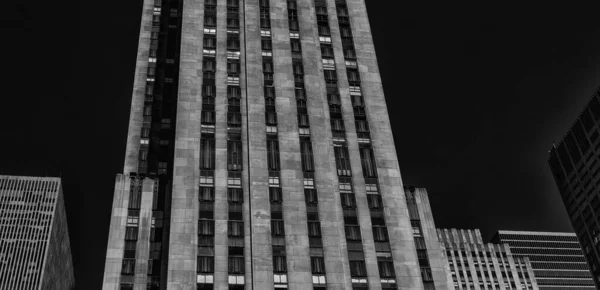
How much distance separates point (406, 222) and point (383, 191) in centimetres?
530

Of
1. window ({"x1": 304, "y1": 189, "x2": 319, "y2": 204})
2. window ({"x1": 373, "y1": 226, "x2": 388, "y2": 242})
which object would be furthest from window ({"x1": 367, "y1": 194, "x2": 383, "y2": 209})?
window ({"x1": 304, "y1": 189, "x2": 319, "y2": 204})

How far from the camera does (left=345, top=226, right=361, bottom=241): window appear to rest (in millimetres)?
91188

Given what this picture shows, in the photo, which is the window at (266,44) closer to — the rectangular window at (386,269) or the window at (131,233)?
the window at (131,233)

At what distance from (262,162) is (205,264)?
17302 mm

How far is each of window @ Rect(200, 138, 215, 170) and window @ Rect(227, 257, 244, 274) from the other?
14.4 m

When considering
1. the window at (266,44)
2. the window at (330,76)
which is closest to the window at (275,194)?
the window at (330,76)

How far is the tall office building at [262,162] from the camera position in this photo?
87.6 meters

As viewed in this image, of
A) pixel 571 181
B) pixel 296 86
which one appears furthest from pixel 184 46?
pixel 571 181

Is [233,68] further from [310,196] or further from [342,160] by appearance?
[310,196]

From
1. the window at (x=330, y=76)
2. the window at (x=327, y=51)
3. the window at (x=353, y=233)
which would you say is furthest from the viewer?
the window at (x=327, y=51)

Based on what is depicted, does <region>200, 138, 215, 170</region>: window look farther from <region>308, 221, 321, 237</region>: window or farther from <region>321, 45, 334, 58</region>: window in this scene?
<region>321, 45, 334, 58</region>: window

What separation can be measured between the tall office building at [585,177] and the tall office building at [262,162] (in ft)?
265

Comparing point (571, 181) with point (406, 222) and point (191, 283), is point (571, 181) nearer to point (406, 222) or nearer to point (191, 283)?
point (406, 222)

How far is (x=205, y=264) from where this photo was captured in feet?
281
